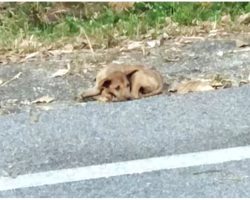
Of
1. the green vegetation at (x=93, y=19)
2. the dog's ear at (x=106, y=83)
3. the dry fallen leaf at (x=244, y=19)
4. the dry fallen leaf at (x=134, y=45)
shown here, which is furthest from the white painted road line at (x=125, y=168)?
the dry fallen leaf at (x=244, y=19)

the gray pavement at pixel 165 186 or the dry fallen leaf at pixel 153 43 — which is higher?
the dry fallen leaf at pixel 153 43

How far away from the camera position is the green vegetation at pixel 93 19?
19.7 ft

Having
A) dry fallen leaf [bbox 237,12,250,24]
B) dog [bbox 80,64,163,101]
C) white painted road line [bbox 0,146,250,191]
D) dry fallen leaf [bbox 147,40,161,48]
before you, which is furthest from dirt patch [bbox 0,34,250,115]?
white painted road line [bbox 0,146,250,191]

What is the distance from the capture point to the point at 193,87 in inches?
189

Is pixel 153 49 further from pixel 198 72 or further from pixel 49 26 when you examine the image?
pixel 49 26

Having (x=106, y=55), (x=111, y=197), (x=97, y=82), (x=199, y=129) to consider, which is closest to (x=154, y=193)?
(x=111, y=197)

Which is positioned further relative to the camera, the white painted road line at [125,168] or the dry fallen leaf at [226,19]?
the dry fallen leaf at [226,19]

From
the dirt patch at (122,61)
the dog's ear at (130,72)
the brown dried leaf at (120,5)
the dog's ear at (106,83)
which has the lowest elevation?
the brown dried leaf at (120,5)

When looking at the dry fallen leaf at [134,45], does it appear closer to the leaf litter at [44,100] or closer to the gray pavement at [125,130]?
the gray pavement at [125,130]

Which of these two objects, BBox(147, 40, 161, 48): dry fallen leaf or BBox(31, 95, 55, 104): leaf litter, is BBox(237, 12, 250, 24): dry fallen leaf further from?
BBox(31, 95, 55, 104): leaf litter

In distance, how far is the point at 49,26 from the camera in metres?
6.77

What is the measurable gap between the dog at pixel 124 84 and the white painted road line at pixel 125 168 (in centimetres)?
84

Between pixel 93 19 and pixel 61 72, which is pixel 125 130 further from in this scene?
pixel 93 19

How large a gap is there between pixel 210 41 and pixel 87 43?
0.82 meters
